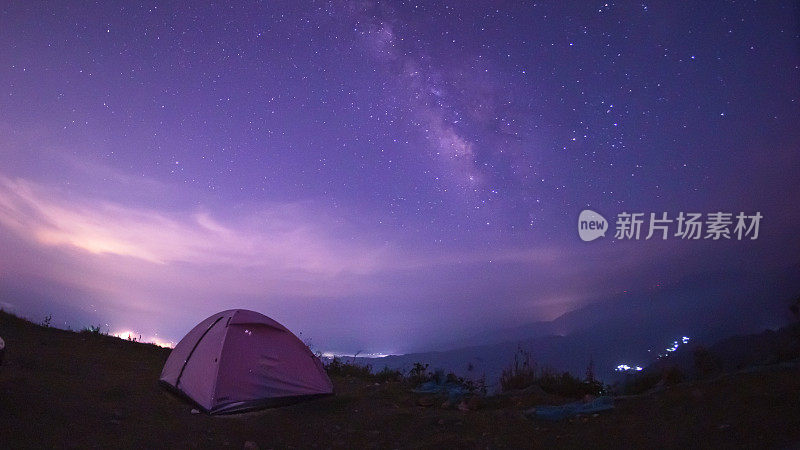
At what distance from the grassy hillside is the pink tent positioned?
10.6 inches

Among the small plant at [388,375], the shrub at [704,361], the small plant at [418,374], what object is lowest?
the small plant at [388,375]

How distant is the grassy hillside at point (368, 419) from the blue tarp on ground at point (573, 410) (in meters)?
0.21

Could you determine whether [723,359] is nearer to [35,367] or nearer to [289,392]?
[289,392]

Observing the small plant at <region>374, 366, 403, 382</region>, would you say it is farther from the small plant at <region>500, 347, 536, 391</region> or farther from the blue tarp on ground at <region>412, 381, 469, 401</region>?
the small plant at <region>500, 347, 536, 391</region>

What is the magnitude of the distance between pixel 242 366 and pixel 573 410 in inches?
227

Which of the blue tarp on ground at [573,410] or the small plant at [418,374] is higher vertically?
the blue tarp on ground at [573,410]

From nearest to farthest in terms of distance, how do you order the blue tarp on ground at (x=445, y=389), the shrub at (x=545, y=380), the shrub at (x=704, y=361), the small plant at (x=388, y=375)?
the shrub at (x=704, y=361), the blue tarp on ground at (x=445, y=389), the shrub at (x=545, y=380), the small plant at (x=388, y=375)

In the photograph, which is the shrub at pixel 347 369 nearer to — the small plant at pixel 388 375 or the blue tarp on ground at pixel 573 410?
the small plant at pixel 388 375

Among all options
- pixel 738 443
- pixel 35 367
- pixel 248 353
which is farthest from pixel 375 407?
pixel 35 367

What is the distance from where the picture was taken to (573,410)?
6.54 meters

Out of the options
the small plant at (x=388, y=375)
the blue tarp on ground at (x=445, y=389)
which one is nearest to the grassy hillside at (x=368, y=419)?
the blue tarp on ground at (x=445, y=389)

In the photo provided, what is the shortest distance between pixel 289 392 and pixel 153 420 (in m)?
2.46

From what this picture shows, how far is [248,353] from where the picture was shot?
8.52m

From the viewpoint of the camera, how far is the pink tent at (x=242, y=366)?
8023 mm
